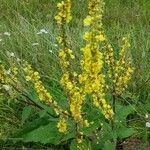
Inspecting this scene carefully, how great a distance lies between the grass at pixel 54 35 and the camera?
13.7ft

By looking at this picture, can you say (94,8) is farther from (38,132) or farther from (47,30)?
(47,30)

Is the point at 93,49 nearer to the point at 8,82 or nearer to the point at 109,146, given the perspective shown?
the point at 109,146

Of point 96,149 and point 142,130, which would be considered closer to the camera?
point 96,149

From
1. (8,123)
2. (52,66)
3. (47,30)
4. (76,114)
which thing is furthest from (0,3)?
(76,114)

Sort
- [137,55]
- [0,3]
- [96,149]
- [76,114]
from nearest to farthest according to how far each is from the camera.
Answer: [76,114] → [96,149] → [137,55] → [0,3]

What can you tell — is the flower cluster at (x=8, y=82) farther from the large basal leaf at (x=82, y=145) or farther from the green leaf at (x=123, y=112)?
the green leaf at (x=123, y=112)

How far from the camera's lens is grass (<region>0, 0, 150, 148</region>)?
4.17m

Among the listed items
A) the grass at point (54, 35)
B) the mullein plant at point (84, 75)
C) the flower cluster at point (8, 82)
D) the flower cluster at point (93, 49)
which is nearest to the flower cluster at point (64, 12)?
the mullein plant at point (84, 75)

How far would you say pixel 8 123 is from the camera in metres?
3.85

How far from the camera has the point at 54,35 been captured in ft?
17.0

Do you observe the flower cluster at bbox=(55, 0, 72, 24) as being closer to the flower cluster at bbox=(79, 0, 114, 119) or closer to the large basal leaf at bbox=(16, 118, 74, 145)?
the flower cluster at bbox=(79, 0, 114, 119)

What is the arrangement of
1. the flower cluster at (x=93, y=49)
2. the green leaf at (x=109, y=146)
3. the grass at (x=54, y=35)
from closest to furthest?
the flower cluster at (x=93, y=49)
the green leaf at (x=109, y=146)
the grass at (x=54, y=35)

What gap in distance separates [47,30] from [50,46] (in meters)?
0.24

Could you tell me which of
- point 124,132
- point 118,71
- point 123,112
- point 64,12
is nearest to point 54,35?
point 118,71
